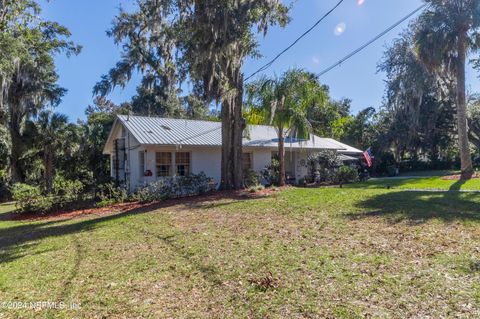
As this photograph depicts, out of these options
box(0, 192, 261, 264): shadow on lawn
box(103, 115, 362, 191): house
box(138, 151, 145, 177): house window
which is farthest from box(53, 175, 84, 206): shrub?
box(138, 151, 145, 177): house window

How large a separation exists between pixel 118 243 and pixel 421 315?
→ 5.87 metres

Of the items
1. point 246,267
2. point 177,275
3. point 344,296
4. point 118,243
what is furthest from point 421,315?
point 118,243

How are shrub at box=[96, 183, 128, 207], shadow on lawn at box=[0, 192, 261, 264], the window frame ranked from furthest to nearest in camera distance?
the window frame < shrub at box=[96, 183, 128, 207] < shadow on lawn at box=[0, 192, 261, 264]

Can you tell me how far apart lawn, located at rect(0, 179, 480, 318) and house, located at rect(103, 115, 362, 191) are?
708 centimetres

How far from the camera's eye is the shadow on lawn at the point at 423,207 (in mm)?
7695

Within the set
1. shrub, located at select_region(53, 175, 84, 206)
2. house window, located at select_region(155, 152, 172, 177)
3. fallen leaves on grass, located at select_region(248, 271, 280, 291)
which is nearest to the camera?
fallen leaves on grass, located at select_region(248, 271, 280, 291)

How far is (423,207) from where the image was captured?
28.9 feet

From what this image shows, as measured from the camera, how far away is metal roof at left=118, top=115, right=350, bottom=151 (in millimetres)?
16484

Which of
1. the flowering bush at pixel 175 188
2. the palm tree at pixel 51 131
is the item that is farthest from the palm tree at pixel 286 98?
the palm tree at pixel 51 131

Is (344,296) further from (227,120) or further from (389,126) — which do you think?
(389,126)

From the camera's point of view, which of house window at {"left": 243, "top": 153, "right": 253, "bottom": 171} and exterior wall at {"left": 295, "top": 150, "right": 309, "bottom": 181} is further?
exterior wall at {"left": 295, "top": 150, "right": 309, "bottom": 181}

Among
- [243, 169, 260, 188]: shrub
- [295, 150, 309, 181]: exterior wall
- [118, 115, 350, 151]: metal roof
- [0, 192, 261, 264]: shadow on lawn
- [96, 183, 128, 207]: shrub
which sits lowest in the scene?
[0, 192, 261, 264]: shadow on lawn

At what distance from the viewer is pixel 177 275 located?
16.7ft

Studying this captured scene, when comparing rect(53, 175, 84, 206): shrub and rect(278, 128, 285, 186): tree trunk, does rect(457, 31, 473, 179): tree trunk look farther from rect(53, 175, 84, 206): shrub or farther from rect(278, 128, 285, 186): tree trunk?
rect(53, 175, 84, 206): shrub
